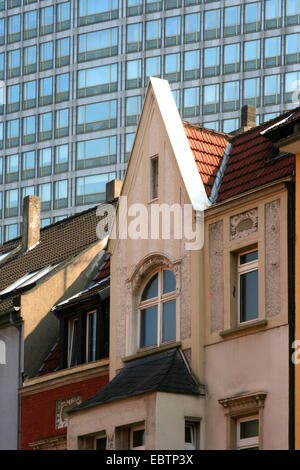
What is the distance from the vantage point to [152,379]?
92.0 feet

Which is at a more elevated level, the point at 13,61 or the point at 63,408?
the point at 13,61

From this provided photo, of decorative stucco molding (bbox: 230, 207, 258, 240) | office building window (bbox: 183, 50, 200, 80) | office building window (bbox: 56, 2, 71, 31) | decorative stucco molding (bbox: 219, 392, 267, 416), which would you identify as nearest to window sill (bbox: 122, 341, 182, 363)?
decorative stucco molding (bbox: 219, 392, 267, 416)

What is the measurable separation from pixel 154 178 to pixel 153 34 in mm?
86191

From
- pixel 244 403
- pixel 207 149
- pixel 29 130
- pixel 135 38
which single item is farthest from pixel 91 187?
pixel 244 403

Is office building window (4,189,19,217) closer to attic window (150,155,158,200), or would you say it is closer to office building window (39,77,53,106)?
office building window (39,77,53,106)

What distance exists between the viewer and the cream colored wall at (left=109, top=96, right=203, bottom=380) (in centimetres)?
2895

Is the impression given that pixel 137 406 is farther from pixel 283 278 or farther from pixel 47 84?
pixel 47 84

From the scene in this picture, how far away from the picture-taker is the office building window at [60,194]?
11619 centimetres

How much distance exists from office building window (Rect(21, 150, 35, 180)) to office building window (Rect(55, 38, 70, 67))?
8.66 meters

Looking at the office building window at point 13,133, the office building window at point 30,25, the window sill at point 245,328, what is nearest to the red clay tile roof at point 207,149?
the window sill at point 245,328

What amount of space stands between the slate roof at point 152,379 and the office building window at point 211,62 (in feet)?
273

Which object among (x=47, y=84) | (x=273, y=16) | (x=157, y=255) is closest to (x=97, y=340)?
(x=157, y=255)

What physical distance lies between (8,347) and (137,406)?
10419 mm

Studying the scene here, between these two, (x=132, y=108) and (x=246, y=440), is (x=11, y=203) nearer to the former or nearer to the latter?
(x=132, y=108)
